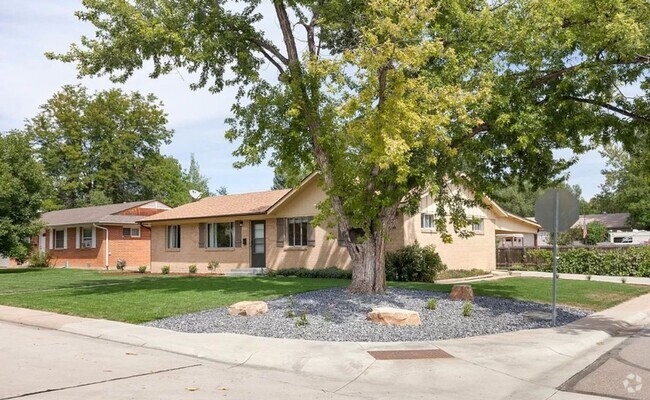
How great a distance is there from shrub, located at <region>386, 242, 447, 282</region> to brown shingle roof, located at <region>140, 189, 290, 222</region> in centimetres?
664

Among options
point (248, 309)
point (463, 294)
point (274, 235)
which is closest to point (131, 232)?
point (274, 235)

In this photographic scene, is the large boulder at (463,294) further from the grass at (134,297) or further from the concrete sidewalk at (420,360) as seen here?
the grass at (134,297)

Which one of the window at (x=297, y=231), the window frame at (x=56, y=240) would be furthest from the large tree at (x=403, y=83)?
the window frame at (x=56, y=240)

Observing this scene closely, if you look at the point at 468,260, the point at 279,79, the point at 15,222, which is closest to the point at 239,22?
the point at 279,79

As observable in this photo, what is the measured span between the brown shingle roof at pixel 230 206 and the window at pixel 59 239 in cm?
910

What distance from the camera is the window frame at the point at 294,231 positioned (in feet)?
84.6

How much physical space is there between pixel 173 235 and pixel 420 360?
25104mm

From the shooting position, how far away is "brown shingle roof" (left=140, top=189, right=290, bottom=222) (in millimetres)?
27703

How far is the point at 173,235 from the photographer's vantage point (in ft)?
104

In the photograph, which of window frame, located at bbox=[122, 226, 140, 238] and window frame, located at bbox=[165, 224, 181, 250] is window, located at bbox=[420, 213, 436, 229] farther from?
window frame, located at bbox=[122, 226, 140, 238]

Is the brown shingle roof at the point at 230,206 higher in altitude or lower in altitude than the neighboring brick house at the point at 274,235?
higher

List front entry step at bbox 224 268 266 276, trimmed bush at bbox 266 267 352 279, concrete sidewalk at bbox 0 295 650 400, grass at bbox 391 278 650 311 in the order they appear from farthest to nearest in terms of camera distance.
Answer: front entry step at bbox 224 268 266 276 → trimmed bush at bbox 266 267 352 279 → grass at bbox 391 278 650 311 → concrete sidewalk at bbox 0 295 650 400

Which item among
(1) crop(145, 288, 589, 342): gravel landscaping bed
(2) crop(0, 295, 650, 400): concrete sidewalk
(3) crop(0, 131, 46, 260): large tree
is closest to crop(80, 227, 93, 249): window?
(3) crop(0, 131, 46, 260): large tree

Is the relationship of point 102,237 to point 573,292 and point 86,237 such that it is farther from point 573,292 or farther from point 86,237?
point 573,292
